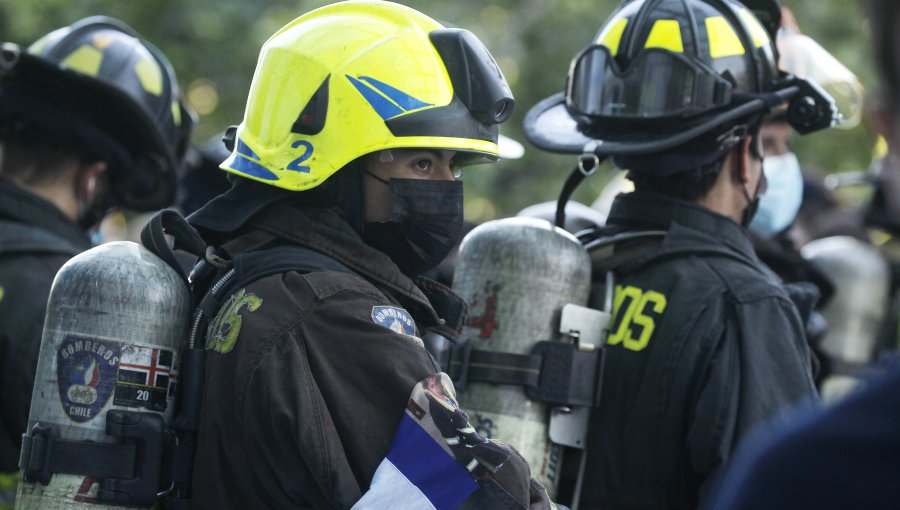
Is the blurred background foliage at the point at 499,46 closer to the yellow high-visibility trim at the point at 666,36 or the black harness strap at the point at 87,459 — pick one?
the yellow high-visibility trim at the point at 666,36

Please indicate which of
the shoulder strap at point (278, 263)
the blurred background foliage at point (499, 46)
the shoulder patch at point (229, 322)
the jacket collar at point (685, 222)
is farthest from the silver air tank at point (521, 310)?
the blurred background foliage at point (499, 46)

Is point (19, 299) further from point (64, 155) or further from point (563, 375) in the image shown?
point (563, 375)

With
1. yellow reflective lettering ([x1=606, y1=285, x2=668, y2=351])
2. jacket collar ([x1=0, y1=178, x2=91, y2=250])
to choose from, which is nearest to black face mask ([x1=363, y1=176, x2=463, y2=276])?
yellow reflective lettering ([x1=606, y1=285, x2=668, y2=351])

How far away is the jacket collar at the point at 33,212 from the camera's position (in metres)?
4.70

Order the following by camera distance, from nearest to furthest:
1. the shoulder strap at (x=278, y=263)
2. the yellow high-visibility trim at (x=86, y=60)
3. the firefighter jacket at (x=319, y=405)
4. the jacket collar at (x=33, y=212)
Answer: the firefighter jacket at (x=319, y=405) → the shoulder strap at (x=278, y=263) → the jacket collar at (x=33, y=212) → the yellow high-visibility trim at (x=86, y=60)

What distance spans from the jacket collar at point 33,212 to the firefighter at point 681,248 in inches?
76.7

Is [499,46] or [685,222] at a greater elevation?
[499,46]

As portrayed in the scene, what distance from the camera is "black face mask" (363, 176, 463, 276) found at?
2.96 m

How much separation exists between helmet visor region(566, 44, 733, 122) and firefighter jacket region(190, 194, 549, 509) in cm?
140

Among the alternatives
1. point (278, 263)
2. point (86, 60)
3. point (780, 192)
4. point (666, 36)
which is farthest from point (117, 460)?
point (780, 192)

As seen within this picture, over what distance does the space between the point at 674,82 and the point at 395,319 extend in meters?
1.45

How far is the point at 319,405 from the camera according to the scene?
8.41ft

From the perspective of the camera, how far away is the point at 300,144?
2.92m

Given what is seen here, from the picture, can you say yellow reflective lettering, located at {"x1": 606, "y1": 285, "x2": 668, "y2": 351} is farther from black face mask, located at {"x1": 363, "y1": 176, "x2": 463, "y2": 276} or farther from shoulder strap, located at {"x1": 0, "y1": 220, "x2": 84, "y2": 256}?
shoulder strap, located at {"x1": 0, "y1": 220, "x2": 84, "y2": 256}
